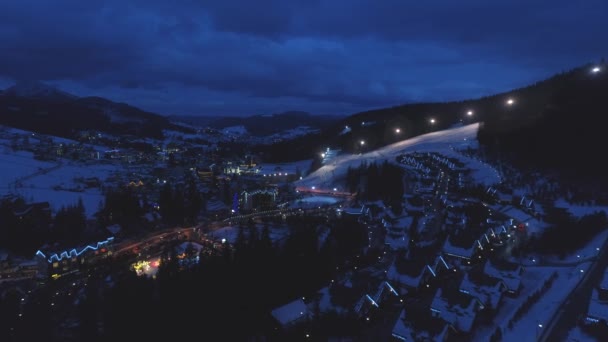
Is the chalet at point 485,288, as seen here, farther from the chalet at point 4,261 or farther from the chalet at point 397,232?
the chalet at point 4,261

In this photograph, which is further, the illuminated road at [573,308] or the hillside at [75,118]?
the hillside at [75,118]

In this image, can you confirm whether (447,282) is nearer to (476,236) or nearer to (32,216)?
(476,236)

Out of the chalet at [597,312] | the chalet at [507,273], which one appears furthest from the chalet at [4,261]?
the chalet at [597,312]

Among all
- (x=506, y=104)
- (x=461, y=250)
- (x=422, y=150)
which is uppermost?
(x=506, y=104)

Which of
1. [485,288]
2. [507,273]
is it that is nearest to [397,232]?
[507,273]

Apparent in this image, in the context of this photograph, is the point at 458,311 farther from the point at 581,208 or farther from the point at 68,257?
the point at 68,257

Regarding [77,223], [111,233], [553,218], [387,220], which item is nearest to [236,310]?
[387,220]
